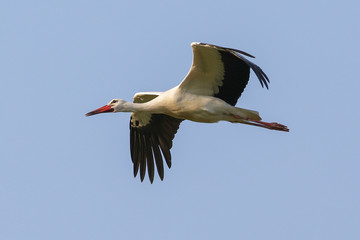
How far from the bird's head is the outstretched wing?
1341 millimetres

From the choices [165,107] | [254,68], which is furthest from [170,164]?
[254,68]

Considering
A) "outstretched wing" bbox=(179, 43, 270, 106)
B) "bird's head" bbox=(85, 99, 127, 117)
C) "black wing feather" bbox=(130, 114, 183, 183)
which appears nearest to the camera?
"outstretched wing" bbox=(179, 43, 270, 106)

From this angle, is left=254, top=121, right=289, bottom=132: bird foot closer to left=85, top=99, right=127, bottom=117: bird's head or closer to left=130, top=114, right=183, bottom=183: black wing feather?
left=130, top=114, right=183, bottom=183: black wing feather

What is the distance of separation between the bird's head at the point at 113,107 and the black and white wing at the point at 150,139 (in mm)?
881

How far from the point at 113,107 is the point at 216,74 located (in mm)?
2027

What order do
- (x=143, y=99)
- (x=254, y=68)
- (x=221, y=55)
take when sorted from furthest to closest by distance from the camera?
(x=143, y=99)
(x=221, y=55)
(x=254, y=68)

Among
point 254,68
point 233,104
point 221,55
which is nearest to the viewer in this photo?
point 254,68

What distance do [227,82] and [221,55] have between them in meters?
0.73

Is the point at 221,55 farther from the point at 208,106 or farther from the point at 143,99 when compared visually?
the point at 143,99

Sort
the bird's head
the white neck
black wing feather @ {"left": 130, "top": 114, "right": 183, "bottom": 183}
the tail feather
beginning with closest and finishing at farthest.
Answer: the tail feather, the white neck, the bird's head, black wing feather @ {"left": 130, "top": 114, "right": 183, "bottom": 183}

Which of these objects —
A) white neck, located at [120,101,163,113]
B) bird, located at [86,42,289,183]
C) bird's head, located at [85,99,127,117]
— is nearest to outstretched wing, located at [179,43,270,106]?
bird, located at [86,42,289,183]

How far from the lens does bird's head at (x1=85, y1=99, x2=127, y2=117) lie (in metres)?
13.2

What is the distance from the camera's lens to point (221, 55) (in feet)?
38.6

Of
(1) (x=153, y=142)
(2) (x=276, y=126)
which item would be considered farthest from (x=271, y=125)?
(1) (x=153, y=142)
